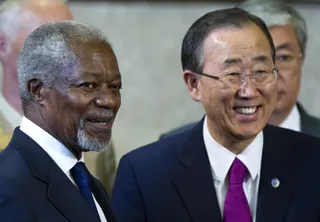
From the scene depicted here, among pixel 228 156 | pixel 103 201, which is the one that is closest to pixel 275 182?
pixel 228 156

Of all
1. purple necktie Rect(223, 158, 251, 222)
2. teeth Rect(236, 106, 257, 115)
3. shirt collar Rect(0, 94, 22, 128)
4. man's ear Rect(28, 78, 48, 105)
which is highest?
man's ear Rect(28, 78, 48, 105)

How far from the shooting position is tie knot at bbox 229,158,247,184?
161cm

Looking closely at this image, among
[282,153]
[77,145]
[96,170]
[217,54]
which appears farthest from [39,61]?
[96,170]

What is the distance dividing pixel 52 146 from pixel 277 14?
0.95m

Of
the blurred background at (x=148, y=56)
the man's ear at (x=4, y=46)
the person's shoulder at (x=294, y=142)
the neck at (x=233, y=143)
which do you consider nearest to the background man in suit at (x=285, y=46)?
the person's shoulder at (x=294, y=142)

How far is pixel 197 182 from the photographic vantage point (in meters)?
1.63

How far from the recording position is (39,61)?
4.25 ft

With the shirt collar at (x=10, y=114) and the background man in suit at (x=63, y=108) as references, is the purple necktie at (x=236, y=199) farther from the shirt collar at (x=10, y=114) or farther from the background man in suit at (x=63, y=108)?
the shirt collar at (x=10, y=114)

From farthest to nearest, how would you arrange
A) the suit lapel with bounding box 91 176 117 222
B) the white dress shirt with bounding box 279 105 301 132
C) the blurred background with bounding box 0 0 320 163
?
the blurred background with bounding box 0 0 320 163 < the white dress shirt with bounding box 279 105 301 132 < the suit lapel with bounding box 91 176 117 222

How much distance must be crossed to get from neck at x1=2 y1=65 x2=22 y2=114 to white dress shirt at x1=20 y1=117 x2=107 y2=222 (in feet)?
2.41

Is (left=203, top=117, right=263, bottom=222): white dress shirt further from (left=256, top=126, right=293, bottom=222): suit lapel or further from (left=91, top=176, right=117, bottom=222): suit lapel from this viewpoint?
(left=91, top=176, right=117, bottom=222): suit lapel

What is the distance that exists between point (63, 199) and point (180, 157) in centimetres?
47

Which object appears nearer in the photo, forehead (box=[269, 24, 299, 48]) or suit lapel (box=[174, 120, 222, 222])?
suit lapel (box=[174, 120, 222, 222])

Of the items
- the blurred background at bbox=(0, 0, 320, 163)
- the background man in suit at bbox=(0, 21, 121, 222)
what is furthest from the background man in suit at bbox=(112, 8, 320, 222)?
the blurred background at bbox=(0, 0, 320, 163)
